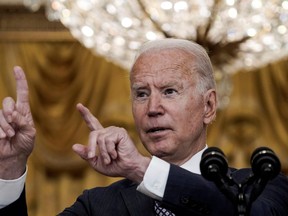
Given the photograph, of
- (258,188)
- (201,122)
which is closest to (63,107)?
(201,122)

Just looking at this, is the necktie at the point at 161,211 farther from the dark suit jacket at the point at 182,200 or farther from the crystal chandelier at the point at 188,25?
the crystal chandelier at the point at 188,25

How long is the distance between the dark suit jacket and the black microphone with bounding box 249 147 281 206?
0.40ft

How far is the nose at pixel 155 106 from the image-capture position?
8.61 feet

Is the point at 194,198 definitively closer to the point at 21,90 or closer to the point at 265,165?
the point at 265,165

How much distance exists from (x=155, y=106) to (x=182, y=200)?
0.38 m

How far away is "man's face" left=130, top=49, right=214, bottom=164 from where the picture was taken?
2664mm

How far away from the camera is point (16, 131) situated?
99.9 inches

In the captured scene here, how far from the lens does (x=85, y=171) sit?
27.8ft

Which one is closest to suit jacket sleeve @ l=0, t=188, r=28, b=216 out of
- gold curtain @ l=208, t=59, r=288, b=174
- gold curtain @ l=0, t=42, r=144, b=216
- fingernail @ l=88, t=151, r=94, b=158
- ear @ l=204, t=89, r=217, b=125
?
fingernail @ l=88, t=151, r=94, b=158

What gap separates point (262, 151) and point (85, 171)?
6.41 meters

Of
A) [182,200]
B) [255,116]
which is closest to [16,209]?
[182,200]

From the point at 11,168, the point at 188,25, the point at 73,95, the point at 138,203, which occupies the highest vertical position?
the point at 11,168

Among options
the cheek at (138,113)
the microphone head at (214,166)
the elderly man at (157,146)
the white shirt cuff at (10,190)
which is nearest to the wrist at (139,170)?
the elderly man at (157,146)

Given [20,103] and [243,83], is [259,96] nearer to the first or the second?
[243,83]
